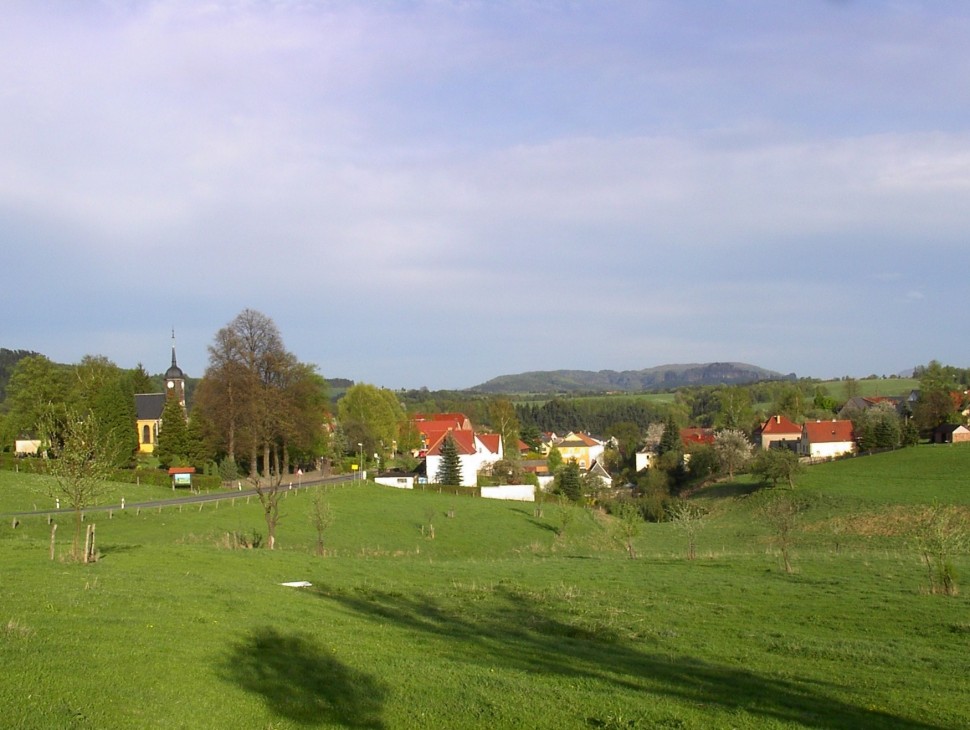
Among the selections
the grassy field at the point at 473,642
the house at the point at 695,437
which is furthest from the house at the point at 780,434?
the grassy field at the point at 473,642

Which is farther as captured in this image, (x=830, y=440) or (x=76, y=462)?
(x=830, y=440)

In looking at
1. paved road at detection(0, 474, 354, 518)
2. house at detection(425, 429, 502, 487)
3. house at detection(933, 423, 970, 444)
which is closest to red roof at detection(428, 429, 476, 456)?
house at detection(425, 429, 502, 487)

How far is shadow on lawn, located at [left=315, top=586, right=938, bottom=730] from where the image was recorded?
1110cm

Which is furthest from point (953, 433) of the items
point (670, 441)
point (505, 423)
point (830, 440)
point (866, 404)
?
point (505, 423)

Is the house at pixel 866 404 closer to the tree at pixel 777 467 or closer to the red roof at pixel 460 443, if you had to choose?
the tree at pixel 777 467

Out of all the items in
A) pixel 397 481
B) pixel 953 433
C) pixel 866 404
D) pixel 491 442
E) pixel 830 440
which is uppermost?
pixel 866 404

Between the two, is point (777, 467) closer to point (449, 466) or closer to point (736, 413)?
point (449, 466)

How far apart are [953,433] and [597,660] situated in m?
81.9

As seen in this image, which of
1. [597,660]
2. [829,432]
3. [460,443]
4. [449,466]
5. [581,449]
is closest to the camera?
[597,660]

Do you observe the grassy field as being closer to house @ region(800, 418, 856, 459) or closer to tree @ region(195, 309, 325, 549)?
tree @ region(195, 309, 325, 549)

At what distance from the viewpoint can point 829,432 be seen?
9194cm

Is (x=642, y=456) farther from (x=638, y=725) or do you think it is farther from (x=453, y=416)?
(x=638, y=725)

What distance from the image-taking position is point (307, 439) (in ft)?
212

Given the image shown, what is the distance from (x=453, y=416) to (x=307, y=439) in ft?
196
